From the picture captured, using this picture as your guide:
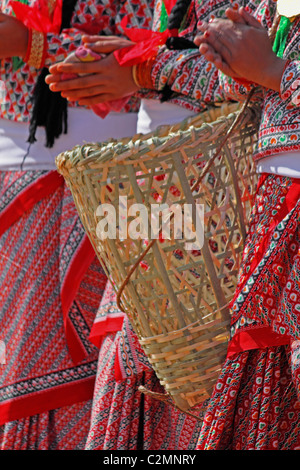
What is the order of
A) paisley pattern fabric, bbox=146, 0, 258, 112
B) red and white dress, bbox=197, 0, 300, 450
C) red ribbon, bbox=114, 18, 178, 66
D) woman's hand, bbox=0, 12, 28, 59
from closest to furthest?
red and white dress, bbox=197, 0, 300, 450, paisley pattern fabric, bbox=146, 0, 258, 112, red ribbon, bbox=114, 18, 178, 66, woman's hand, bbox=0, 12, 28, 59

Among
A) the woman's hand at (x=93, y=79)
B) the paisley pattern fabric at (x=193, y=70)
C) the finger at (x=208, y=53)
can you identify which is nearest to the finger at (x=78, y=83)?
the woman's hand at (x=93, y=79)

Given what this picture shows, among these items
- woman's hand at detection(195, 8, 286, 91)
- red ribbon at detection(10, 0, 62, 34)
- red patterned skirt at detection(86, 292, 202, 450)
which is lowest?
red patterned skirt at detection(86, 292, 202, 450)

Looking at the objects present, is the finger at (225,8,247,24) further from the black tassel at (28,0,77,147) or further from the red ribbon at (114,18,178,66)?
the black tassel at (28,0,77,147)

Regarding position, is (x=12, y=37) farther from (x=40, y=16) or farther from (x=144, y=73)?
(x=144, y=73)

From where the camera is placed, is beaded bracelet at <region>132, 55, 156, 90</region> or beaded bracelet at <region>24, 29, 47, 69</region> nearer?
beaded bracelet at <region>132, 55, 156, 90</region>

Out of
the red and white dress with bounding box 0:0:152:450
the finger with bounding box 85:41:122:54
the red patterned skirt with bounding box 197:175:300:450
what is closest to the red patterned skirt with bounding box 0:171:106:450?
the red and white dress with bounding box 0:0:152:450

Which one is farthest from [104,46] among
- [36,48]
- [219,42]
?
[219,42]

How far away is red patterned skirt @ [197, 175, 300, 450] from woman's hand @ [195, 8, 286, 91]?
192 mm

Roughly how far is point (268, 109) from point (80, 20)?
1011 millimetres

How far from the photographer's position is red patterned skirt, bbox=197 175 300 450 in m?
1.40

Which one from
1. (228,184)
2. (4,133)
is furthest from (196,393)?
(4,133)

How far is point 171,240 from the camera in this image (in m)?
1.50

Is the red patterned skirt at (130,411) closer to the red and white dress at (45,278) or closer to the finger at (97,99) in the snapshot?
the red and white dress at (45,278)

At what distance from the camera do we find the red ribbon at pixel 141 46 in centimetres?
197
